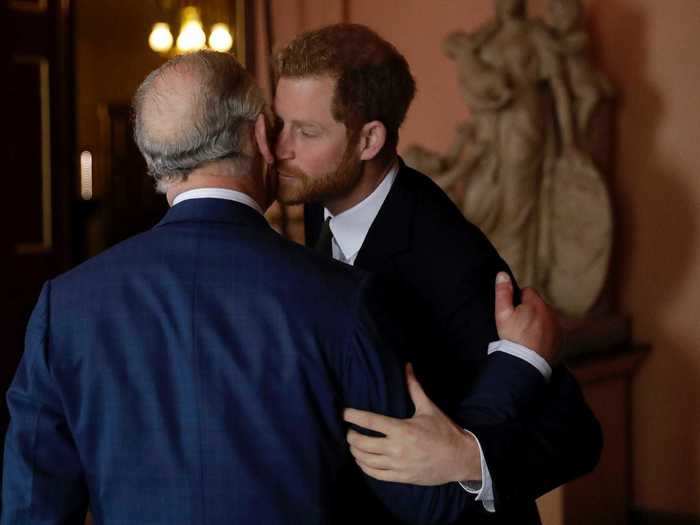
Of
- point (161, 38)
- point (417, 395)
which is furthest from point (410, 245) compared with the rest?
point (161, 38)

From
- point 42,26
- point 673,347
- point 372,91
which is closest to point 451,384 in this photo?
point 372,91

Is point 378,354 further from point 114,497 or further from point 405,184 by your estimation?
point 405,184

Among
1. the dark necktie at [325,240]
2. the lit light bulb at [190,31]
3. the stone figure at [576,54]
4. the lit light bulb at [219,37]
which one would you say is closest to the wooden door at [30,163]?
the lit light bulb at [190,31]

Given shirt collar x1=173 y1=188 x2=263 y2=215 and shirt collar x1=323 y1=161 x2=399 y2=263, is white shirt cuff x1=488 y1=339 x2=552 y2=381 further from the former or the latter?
shirt collar x1=173 y1=188 x2=263 y2=215

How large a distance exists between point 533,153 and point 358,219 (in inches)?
132

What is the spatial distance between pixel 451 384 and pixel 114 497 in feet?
2.13

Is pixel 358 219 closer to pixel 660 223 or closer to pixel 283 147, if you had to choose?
pixel 283 147

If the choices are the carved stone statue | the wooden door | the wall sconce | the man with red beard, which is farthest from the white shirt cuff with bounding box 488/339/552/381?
the wall sconce

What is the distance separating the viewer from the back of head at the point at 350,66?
1.97m

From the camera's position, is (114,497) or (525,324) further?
(525,324)

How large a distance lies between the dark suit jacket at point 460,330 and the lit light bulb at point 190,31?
512 centimetres

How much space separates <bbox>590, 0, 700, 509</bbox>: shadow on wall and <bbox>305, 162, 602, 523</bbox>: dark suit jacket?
12.5 ft

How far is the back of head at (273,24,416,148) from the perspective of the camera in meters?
1.97

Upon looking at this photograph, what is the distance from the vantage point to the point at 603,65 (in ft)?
18.8
